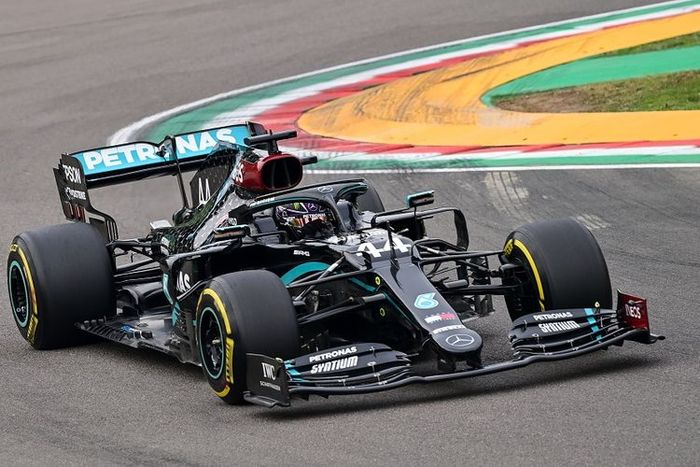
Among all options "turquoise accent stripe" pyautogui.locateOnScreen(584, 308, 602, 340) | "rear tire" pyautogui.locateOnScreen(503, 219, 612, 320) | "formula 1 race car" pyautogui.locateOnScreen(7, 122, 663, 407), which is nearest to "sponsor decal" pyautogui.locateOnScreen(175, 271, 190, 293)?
"formula 1 race car" pyautogui.locateOnScreen(7, 122, 663, 407)

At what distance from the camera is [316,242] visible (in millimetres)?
10094

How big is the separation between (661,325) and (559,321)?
1.30 meters

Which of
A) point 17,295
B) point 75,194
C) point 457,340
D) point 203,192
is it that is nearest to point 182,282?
point 203,192

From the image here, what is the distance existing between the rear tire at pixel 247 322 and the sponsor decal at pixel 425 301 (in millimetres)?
814

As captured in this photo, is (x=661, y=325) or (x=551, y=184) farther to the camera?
(x=551, y=184)

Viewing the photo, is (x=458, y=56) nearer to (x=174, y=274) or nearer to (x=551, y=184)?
(x=551, y=184)

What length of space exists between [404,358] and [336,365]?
429 millimetres

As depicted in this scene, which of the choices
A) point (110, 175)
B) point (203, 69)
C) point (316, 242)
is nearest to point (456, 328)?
point (316, 242)

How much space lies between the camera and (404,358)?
29.2 feet

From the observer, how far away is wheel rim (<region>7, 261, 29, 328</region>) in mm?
11469

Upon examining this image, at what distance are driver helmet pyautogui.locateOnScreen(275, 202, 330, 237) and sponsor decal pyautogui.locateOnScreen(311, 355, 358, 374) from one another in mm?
1741

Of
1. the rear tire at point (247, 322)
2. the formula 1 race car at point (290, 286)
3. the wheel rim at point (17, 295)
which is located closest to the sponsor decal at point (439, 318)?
the formula 1 race car at point (290, 286)

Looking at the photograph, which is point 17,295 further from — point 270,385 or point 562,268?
point 562,268

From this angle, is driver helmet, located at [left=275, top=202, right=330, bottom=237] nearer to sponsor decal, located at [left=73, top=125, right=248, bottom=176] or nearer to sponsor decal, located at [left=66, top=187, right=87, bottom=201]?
sponsor decal, located at [left=73, top=125, right=248, bottom=176]
